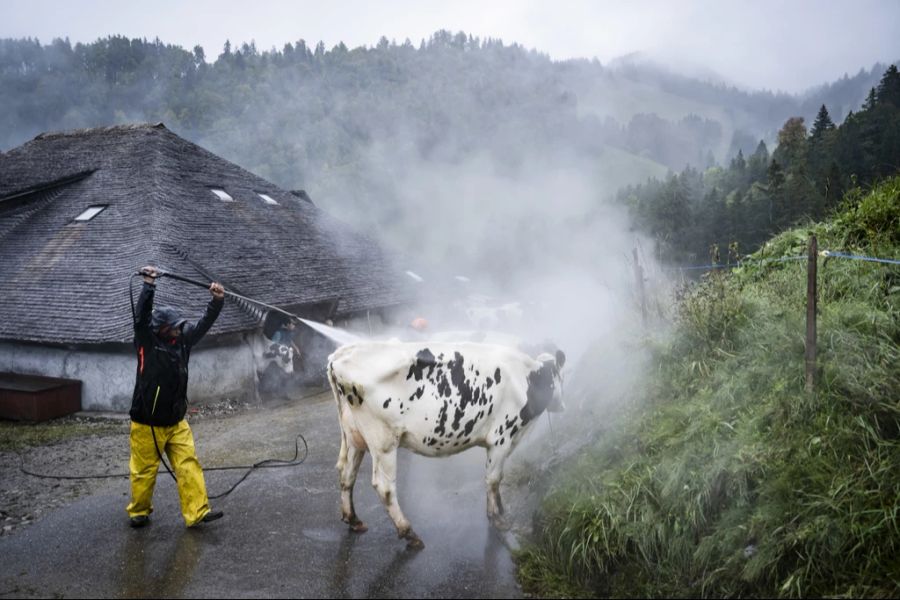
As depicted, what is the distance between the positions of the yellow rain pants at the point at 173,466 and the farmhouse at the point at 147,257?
6.66m

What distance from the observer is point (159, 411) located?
218 inches

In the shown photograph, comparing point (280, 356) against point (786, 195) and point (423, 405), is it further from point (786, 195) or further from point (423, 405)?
point (786, 195)

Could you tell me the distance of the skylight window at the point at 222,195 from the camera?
18184 millimetres

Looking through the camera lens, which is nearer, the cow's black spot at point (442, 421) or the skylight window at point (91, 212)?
the cow's black spot at point (442, 421)

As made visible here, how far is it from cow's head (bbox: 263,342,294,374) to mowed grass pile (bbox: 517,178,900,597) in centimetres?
931

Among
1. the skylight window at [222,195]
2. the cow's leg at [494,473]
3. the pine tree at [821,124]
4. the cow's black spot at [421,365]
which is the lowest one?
the cow's leg at [494,473]

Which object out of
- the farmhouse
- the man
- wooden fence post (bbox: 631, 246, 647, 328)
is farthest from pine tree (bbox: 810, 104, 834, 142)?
the man

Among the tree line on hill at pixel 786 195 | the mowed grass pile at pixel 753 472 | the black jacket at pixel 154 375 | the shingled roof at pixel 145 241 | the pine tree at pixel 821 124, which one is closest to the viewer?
the mowed grass pile at pixel 753 472

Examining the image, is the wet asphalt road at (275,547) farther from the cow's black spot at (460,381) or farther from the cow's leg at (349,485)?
the cow's black spot at (460,381)

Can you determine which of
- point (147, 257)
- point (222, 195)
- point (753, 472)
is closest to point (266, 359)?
point (147, 257)

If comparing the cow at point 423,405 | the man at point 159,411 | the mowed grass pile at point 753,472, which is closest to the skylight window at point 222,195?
Result: the man at point 159,411

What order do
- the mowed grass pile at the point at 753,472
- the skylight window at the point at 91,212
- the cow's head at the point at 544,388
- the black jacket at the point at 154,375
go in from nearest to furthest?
the mowed grass pile at the point at 753,472
the black jacket at the point at 154,375
the cow's head at the point at 544,388
the skylight window at the point at 91,212

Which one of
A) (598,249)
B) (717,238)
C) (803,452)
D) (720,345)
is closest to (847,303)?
(720,345)

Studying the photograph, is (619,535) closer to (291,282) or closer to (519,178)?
(291,282)
